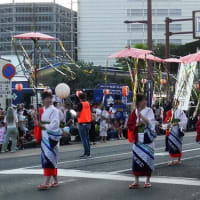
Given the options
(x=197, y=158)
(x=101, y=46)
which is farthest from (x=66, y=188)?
(x=101, y=46)

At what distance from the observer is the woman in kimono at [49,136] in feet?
29.8

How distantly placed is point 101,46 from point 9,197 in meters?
74.3

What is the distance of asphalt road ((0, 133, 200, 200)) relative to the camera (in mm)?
8578

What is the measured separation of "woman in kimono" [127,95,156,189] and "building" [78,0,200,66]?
70.2 meters

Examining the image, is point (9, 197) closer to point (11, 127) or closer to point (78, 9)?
point (11, 127)

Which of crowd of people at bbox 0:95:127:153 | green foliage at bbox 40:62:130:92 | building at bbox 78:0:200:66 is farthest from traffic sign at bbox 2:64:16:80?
building at bbox 78:0:200:66

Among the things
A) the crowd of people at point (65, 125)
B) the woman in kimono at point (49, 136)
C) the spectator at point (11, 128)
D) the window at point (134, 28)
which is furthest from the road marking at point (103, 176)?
the window at point (134, 28)

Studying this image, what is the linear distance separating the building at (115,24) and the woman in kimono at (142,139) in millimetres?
70185

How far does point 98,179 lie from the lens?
10242 millimetres

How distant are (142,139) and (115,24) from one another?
75841mm

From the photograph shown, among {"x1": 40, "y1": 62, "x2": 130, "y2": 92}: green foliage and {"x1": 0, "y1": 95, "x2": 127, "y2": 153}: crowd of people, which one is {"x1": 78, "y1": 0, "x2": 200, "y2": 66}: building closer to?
{"x1": 40, "y1": 62, "x2": 130, "y2": 92}: green foliage

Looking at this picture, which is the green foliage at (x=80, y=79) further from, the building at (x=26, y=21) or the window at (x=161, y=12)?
the window at (x=161, y=12)

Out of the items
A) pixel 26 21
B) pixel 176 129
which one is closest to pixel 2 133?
pixel 176 129

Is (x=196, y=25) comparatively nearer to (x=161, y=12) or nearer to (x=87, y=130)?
(x=87, y=130)
